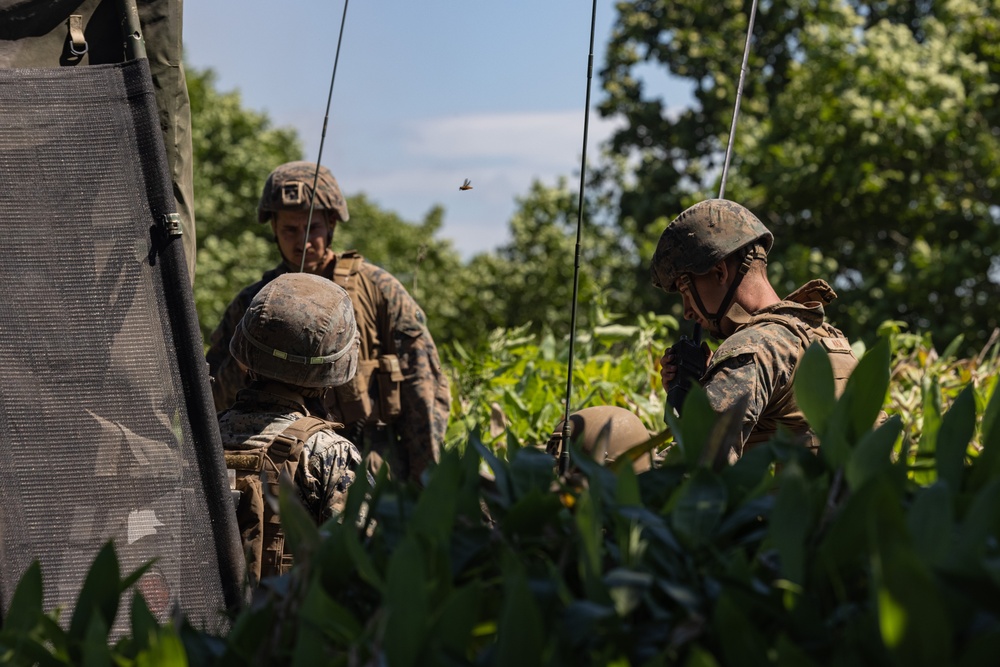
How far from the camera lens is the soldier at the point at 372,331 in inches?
233

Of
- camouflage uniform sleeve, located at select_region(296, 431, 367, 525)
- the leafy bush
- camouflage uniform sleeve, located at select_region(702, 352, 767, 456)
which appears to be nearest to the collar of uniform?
camouflage uniform sleeve, located at select_region(296, 431, 367, 525)

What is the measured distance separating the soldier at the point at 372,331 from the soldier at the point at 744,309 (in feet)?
6.53

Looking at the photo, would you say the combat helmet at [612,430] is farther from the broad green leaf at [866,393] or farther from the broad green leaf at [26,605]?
the broad green leaf at [26,605]

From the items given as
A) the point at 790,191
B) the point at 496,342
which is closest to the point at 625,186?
the point at 790,191

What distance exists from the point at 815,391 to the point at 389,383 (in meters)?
4.12

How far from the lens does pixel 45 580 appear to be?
3094 mm

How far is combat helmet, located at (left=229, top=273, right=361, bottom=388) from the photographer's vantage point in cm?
343

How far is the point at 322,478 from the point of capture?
11.0 ft

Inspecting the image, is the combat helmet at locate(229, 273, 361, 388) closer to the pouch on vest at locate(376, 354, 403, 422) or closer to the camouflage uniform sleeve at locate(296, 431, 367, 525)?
the camouflage uniform sleeve at locate(296, 431, 367, 525)

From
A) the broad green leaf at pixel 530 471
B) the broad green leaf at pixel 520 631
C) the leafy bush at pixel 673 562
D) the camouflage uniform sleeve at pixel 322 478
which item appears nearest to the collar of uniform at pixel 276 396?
the camouflage uniform sleeve at pixel 322 478

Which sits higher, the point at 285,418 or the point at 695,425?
the point at 695,425

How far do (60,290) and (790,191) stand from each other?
14.6m

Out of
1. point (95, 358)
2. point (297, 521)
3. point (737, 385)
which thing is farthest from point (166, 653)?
point (737, 385)

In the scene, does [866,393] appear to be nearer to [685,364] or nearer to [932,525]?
[932,525]
